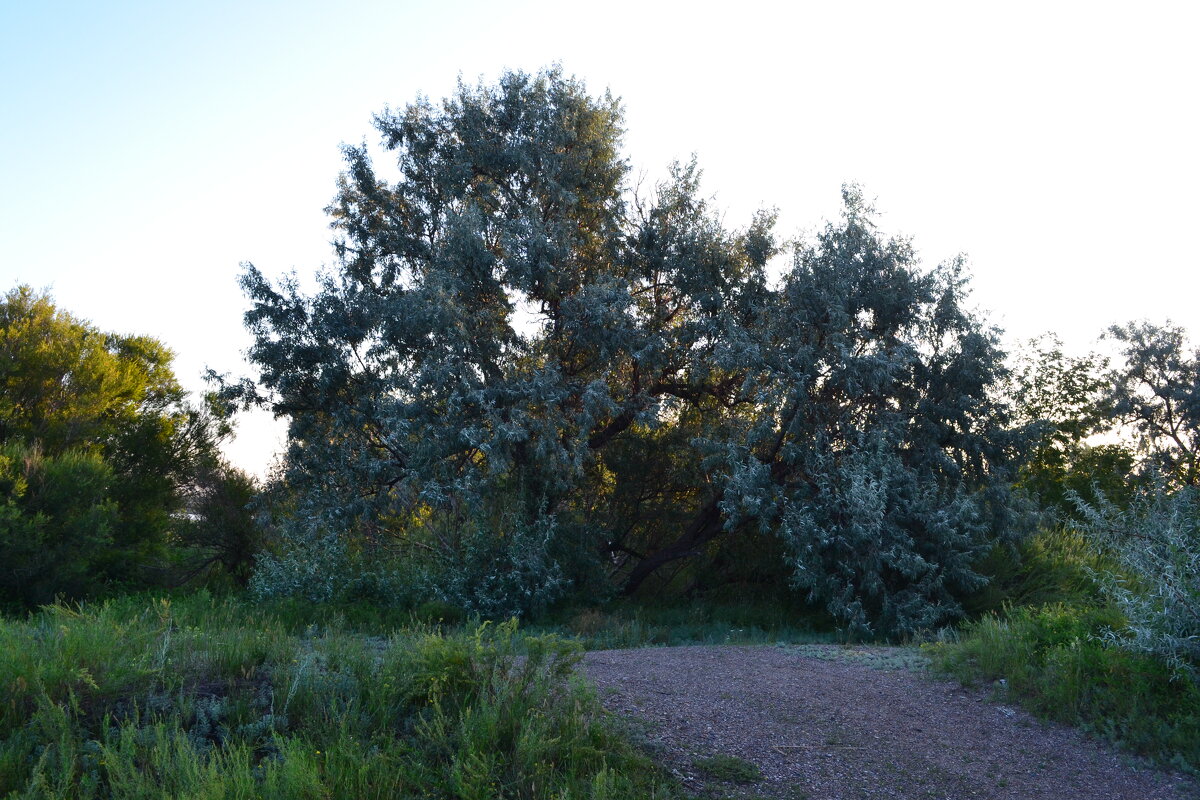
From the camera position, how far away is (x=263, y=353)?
15320 mm

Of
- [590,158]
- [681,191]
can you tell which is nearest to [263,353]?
[590,158]

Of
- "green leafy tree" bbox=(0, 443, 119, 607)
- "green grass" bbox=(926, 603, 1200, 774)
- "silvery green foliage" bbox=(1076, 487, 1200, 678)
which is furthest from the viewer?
"green leafy tree" bbox=(0, 443, 119, 607)

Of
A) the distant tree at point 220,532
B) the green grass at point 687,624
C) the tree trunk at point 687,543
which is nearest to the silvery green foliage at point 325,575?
the green grass at point 687,624

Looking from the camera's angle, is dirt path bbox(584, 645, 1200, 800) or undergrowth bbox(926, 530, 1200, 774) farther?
undergrowth bbox(926, 530, 1200, 774)

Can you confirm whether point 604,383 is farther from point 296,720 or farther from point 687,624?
point 296,720

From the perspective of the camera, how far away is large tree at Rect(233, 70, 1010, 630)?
40.4ft

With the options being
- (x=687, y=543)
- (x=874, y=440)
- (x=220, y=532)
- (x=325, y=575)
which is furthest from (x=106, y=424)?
(x=874, y=440)

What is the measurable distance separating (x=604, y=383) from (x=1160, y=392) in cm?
1698

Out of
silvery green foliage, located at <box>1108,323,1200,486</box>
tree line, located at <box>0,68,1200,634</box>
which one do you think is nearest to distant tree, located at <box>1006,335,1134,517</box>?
silvery green foliage, located at <box>1108,323,1200,486</box>

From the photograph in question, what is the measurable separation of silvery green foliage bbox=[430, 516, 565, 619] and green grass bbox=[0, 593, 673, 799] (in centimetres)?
648

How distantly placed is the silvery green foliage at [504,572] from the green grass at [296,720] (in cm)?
648

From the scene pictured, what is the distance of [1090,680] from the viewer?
650cm

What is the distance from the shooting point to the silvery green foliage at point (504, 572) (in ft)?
41.9

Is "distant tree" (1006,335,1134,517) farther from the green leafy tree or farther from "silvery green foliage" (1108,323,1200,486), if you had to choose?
the green leafy tree
